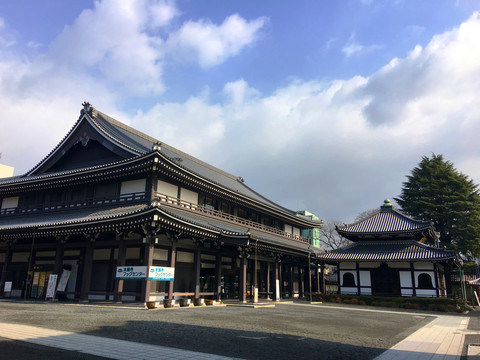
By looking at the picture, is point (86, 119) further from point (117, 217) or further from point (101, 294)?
point (101, 294)

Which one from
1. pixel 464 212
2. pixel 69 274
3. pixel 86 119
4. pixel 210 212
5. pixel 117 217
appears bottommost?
pixel 69 274

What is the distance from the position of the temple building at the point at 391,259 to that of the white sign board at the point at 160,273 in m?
18.4

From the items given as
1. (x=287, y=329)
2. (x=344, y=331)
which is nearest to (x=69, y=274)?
(x=287, y=329)

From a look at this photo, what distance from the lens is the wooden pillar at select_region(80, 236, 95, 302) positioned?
885 inches

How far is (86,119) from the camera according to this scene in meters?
27.8

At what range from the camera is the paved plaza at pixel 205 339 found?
28.3 feet

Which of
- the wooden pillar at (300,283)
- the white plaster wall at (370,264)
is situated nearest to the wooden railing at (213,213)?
the wooden pillar at (300,283)

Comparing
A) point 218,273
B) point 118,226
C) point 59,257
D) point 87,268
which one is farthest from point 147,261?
point 59,257

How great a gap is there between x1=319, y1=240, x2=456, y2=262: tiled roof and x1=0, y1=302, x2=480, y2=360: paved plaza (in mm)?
16163

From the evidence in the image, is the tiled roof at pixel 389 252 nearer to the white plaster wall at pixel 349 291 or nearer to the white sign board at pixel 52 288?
the white plaster wall at pixel 349 291

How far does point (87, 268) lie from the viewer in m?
23.0

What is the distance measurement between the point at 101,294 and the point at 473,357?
21.0m

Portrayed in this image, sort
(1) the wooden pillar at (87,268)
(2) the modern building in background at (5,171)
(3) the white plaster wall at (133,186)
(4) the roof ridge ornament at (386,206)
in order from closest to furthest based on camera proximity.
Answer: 1. (1) the wooden pillar at (87,268)
2. (3) the white plaster wall at (133,186)
3. (4) the roof ridge ornament at (386,206)
4. (2) the modern building in background at (5,171)

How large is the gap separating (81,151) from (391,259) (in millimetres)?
29025
